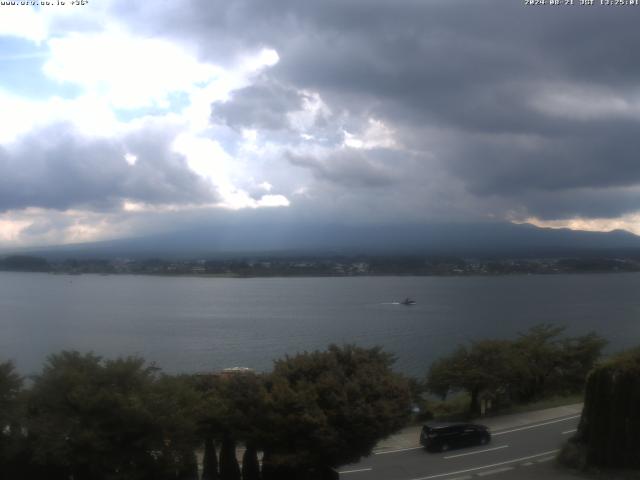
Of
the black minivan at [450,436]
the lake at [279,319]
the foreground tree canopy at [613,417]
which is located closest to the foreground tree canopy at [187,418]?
the foreground tree canopy at [613,417]

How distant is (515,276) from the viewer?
5098 inches

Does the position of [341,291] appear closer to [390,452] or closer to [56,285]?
[56,285]

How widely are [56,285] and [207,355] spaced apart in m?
84.9

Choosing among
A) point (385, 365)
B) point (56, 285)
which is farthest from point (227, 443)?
point (56, 285)

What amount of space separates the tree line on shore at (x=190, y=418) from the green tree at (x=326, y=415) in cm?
2

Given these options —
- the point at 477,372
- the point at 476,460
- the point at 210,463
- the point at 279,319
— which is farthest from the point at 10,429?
the point at 279,319

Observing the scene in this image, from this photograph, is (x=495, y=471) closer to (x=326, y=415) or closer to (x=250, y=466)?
(x=326, y=415)

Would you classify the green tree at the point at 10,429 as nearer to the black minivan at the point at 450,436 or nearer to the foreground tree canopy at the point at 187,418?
the foreground tree canopy at the point at 187,418

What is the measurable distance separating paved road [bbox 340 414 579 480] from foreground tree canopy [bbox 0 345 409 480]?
2.08 meters

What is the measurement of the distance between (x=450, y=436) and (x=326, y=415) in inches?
204

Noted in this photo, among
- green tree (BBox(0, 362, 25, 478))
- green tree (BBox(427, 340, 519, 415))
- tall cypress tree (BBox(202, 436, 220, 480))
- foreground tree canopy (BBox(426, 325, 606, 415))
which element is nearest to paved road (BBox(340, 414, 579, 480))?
tall cypress tree (BBox(202, 436, 220, 480))

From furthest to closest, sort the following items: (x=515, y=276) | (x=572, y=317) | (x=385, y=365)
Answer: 1. (x=515, y=276)
2. (x=572, y=317)
3. (x=385, y=365)

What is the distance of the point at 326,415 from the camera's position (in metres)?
11.4

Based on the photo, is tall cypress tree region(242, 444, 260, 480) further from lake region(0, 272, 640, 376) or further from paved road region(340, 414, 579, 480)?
lake region(0, 272, 640, 376)
